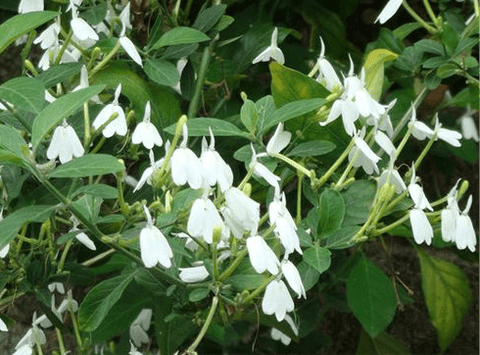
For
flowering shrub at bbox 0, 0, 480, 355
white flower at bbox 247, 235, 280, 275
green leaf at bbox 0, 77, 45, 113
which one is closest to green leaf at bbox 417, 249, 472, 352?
flowering shrub at bbox 0, 0, 480, 355

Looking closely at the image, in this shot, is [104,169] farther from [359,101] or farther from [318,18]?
[318,18]

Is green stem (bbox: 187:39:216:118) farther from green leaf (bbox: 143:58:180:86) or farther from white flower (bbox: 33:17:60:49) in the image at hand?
white flower (bbox: 33:17:60:49)

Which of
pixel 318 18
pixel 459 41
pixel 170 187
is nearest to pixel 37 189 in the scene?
pixel 170 187

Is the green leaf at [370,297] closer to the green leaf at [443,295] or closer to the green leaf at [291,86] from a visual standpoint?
the green leaf at [443,295]

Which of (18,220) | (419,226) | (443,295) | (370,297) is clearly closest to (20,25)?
(18,220)

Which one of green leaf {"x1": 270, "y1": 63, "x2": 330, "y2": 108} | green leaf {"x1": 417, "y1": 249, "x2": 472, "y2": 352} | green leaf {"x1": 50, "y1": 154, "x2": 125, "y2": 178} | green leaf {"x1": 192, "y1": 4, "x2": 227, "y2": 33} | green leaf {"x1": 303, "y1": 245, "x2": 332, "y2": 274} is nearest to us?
green leaf {"x1": 50, "y1": 154, "x2": 125, "y2": 178}

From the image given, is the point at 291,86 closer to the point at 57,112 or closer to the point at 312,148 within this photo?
the point at 312,148

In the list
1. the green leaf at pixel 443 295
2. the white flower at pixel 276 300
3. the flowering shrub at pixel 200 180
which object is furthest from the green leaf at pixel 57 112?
the green leaf at pixel 443 295
